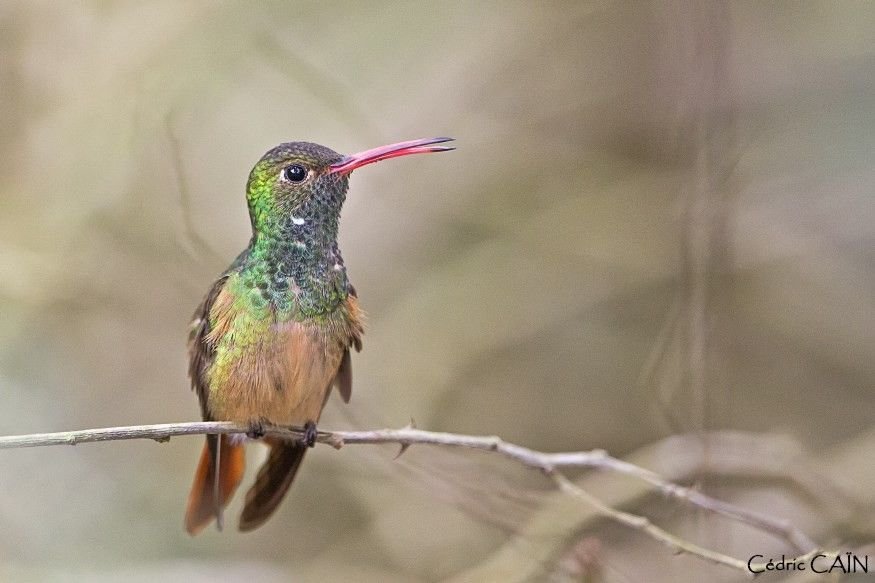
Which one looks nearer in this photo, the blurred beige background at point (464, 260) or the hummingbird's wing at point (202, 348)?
the hummingbird's wing at point (202, 348)

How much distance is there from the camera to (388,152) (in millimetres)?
2104

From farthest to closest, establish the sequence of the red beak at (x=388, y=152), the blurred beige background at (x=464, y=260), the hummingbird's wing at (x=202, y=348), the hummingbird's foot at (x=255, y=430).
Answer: the blurred beige background at (x=464, y=260) → the hummingbird's wing at (x=202, y=348) → the hummingbird's foot at (x=255, y=430) → the red beak at (x=388, y=152)

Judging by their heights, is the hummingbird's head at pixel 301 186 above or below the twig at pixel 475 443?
above

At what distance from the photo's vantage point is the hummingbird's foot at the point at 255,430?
7.82ft

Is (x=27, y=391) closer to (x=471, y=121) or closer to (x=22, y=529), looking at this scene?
(x=22, y=529)

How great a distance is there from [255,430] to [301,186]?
0.59 metres

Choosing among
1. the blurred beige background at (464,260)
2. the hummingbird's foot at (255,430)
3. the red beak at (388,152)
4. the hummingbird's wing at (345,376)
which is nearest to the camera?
the red beak at (388,152)

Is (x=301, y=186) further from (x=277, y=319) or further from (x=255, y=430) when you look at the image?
(x=255, y=430)

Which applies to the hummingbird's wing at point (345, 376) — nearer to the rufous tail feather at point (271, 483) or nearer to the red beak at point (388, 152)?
the rufous tail feather at point (271, 483)

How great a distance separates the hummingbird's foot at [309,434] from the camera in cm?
245

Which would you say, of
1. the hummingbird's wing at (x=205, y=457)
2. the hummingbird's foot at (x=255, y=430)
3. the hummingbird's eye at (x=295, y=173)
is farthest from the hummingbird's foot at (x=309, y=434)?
the hummingbird's eye at (x=295, y=173)

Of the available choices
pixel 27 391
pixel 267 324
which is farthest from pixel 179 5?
pixel 267 324

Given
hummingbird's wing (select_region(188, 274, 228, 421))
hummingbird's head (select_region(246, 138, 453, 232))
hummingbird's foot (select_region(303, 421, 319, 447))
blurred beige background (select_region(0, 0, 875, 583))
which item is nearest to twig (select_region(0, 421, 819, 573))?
hummingbird's foot (select_region(303, 421, 319, 447))

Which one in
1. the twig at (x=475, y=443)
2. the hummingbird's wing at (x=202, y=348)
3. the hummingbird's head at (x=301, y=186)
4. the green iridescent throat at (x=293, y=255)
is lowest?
the twig at (x=475, y=443)
